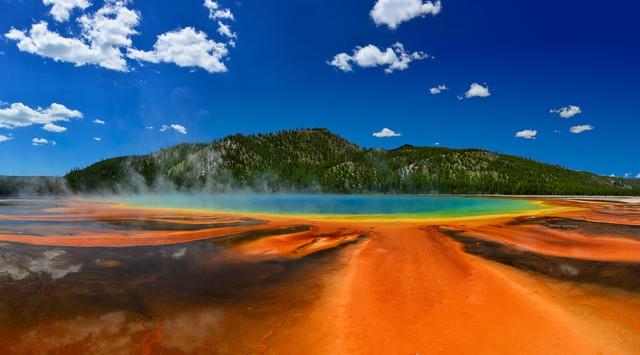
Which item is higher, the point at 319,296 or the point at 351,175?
the point at 351,175

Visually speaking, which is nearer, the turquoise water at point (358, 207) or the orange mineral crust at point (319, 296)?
the orange mineral crust at point (319, 296)

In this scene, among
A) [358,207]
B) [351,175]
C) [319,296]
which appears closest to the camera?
[319,296]

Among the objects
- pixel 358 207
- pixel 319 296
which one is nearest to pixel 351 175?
pixel 358 207

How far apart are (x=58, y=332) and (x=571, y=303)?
446 inches

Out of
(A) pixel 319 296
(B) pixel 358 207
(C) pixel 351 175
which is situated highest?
(C) pixel 351 175

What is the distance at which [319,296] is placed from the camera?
9.54 metres

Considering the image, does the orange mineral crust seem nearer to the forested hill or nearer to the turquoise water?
the turquoise water

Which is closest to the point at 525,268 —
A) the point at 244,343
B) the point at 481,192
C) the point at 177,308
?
the point at 244,343

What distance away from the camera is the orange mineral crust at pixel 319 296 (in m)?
6.82

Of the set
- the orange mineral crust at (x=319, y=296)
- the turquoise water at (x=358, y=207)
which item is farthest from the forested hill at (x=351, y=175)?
the orange mineral crust at (x=319, y=296)

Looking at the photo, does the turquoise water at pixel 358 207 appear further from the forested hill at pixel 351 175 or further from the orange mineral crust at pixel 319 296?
the forested hill at pixel 351 175

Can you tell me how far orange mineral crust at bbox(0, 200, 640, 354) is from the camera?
6.82 m

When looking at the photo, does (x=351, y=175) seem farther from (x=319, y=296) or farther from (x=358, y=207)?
(x=319, y=296)

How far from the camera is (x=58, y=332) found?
7.20 meters
